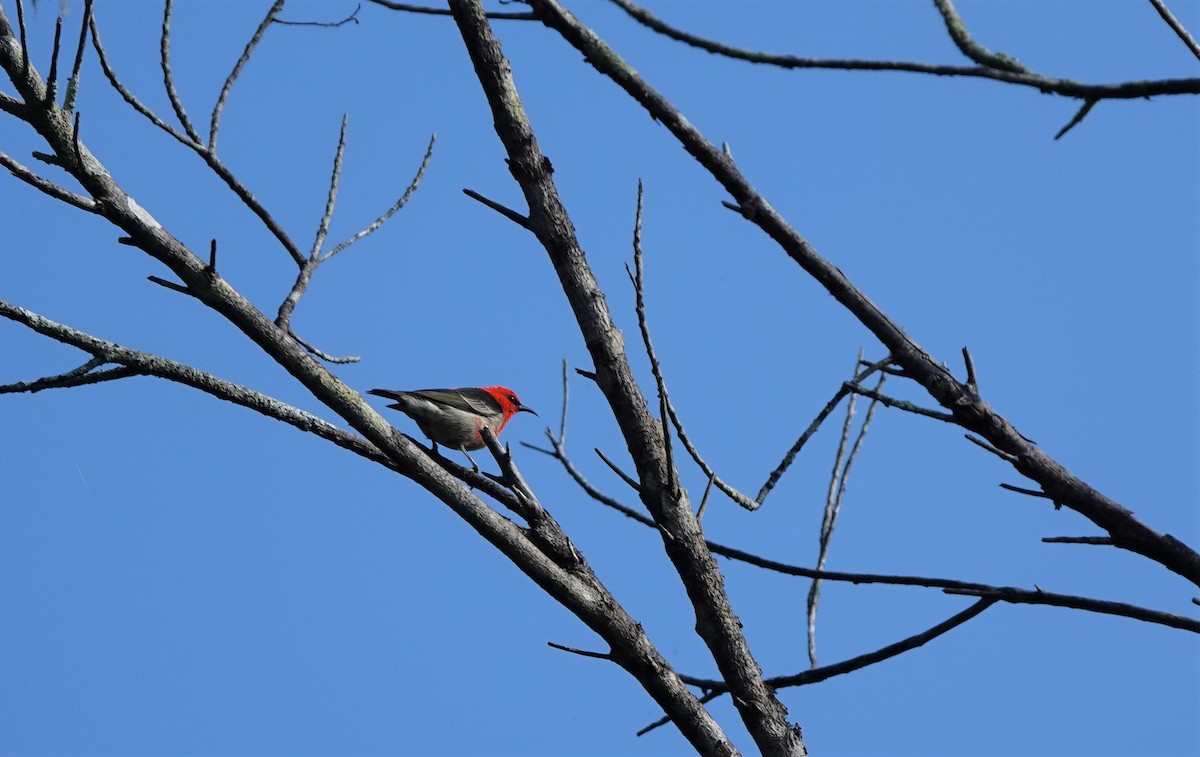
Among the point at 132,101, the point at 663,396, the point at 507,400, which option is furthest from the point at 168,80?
the point at 507,400

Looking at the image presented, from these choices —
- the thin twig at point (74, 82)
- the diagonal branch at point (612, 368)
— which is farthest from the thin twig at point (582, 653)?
the thin twig at point (74, 82)

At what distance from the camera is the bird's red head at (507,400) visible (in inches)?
420

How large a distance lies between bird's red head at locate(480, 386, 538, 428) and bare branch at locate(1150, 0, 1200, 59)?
8379 millimetres

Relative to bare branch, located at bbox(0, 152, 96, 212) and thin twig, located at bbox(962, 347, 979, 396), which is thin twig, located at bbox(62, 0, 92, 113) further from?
thin twig, located at bbox(962, 347, 979, 396)

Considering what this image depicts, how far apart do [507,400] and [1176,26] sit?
8807 millimetres

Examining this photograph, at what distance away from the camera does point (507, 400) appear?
1086 cm

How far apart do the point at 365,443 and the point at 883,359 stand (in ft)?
5.61

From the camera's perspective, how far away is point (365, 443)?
3662 millimetres

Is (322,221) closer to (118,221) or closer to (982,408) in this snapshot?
(118,221)

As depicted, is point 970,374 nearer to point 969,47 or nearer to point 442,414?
point 969,47

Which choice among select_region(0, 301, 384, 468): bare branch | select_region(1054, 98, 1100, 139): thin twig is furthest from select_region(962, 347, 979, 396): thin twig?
select_region(0, 301, 384, 468): bare branch


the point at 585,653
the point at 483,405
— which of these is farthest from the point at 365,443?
the point at 483,405

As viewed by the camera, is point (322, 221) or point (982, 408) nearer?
point (982, 408)

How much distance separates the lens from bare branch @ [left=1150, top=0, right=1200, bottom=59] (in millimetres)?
2312
